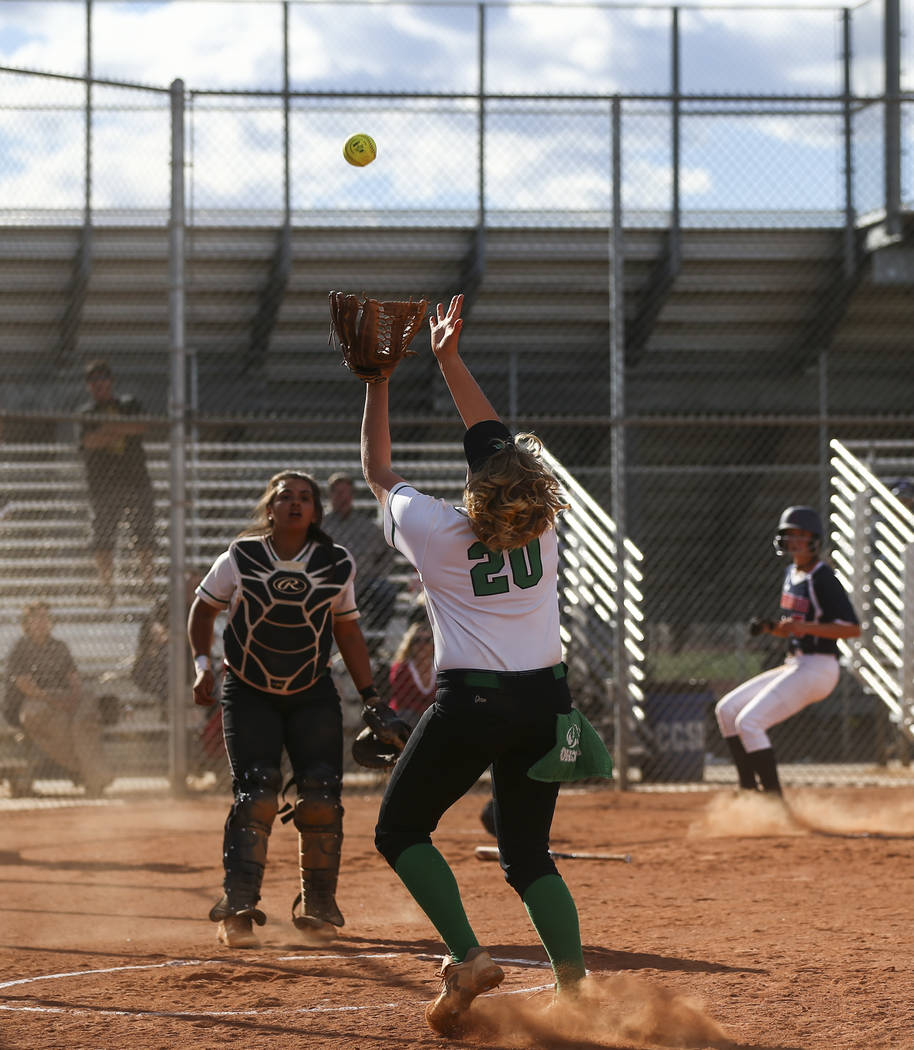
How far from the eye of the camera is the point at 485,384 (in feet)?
57.5

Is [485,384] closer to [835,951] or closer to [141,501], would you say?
[141,501]

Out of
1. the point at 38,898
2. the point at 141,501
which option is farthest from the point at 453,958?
the point at 141,501

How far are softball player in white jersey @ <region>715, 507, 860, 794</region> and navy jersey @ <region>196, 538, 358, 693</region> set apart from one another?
4018mm

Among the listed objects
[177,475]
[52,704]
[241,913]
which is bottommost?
[241,913]

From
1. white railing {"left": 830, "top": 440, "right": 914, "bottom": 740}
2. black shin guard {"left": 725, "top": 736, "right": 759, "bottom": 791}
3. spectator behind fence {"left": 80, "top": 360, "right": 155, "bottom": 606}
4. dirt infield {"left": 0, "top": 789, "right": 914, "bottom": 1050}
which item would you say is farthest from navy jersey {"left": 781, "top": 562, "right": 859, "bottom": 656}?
spectator behind fence {"left": 80, "top": 360, "right": 155, "bottom": 606}

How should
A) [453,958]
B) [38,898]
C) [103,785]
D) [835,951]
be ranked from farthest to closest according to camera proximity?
[103,785], [38,898], [835,951], [453,958]

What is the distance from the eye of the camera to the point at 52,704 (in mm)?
11789

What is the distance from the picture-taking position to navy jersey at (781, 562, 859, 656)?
31.7ft

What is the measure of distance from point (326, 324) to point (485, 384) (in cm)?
212

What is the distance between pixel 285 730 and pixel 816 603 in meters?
4.52

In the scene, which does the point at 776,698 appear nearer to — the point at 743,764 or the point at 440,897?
the point at 743,764

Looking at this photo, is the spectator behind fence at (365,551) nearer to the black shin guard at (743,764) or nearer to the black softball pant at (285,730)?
the black shin guard at (743,764)

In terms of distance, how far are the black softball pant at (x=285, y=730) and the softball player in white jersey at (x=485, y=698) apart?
173cm

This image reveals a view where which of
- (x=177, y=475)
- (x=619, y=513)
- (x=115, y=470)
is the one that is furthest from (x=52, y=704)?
(x=619, y=513)
